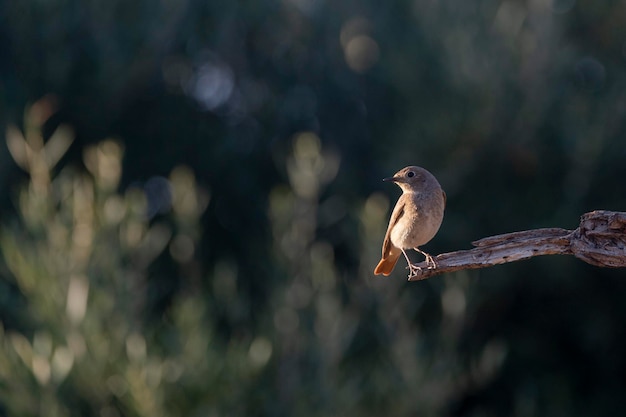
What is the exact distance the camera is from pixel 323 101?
38.2ft

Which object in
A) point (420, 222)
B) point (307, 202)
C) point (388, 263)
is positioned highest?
point (420, 222)

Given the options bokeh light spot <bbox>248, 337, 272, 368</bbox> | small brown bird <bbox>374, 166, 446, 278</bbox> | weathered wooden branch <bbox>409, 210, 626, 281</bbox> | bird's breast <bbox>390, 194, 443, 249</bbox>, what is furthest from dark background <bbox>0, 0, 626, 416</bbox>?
weathered wooden branch <bbox>409, 210, 626, 281</bbox>

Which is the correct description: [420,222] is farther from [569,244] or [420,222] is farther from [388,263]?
[569,244]

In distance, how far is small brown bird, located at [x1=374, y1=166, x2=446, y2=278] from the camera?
12.6ft

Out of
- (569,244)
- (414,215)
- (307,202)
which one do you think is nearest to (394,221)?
(414,215)

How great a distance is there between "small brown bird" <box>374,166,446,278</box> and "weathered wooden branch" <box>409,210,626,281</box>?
41.1 inches

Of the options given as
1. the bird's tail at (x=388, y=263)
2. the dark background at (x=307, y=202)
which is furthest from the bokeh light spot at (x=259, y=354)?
the bird's tail at (x=388, y=263)

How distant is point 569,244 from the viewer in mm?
2734

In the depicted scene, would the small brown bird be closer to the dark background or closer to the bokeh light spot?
the dark background

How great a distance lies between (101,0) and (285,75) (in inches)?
98.8

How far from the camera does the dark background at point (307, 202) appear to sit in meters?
6.37

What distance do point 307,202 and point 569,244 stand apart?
15.3 ft

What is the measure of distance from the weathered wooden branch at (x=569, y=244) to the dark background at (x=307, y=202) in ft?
11.9

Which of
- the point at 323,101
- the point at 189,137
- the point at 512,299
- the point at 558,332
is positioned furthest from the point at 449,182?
Result: the point at 189,137
